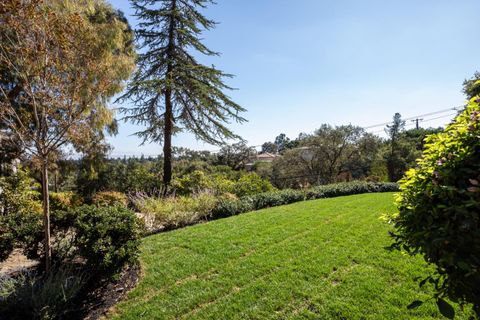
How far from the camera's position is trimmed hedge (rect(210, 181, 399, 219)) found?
7232 millimetres

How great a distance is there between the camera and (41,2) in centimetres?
306

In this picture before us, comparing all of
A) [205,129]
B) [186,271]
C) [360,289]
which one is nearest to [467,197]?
[360,289]

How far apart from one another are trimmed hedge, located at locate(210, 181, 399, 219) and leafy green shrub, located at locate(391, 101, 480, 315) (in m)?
5.89

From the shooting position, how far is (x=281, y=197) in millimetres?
8938

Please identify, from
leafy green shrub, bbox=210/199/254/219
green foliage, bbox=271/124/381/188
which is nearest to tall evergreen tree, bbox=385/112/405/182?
green foliage, bbox=271/124/381/188

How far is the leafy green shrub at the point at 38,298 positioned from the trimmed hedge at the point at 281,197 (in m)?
4.33

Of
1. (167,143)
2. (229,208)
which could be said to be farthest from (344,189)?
(167,143)

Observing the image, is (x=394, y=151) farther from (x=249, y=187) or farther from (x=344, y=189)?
(x=249, y=187)

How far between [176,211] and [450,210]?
594 cm

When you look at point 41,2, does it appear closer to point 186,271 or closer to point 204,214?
point 186,271

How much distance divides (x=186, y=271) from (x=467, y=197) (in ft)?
10.9

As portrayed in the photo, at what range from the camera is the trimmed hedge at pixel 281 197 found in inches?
285

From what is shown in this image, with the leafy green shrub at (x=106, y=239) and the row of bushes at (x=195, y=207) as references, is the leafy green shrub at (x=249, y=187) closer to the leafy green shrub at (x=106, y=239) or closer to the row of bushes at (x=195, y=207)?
the row of bushes at (x=195, y=207)

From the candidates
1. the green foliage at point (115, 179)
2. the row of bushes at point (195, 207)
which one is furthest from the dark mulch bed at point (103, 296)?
the green foliage at point (115, 179)
